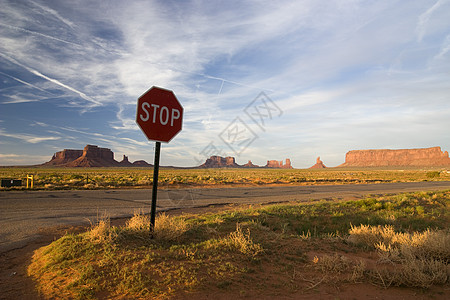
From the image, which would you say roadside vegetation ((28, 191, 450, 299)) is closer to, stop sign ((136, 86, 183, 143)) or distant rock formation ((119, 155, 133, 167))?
stop sign ((136, 86, 183, 143))

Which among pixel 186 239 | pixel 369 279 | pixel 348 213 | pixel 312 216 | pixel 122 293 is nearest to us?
pixel 122 293

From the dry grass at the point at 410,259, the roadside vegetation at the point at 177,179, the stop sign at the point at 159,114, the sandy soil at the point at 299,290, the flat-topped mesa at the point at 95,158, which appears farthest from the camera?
the flat-topped mesa at the point at 95,158

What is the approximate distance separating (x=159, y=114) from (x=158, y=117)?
0.06m

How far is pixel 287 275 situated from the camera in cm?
409

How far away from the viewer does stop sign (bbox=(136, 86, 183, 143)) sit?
460 centimetres

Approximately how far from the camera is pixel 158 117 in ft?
15.8

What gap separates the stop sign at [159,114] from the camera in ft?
15.1

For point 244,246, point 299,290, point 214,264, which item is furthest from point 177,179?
point 299,290

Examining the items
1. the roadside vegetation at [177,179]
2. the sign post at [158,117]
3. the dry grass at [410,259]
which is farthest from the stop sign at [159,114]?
the roadside vegetation at [177,179]

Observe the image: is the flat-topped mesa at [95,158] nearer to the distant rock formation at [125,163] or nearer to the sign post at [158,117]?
the distant rock formation at [125,163]

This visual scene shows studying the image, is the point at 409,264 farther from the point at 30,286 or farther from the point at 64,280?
the point at 30,286

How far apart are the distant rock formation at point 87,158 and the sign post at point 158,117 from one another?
168707 millimetres

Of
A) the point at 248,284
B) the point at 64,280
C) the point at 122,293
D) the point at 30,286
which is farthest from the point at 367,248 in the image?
the point at 30,286

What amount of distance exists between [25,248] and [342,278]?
640 cm
